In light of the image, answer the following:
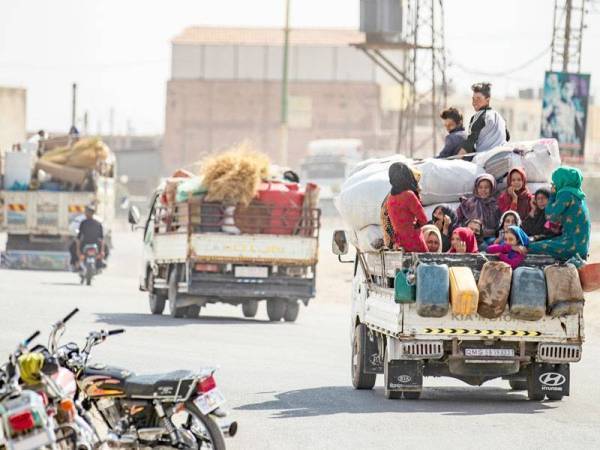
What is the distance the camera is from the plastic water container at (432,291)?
14.7m

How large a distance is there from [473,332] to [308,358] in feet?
19.3

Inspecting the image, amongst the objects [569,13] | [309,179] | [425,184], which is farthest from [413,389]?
[309,179]

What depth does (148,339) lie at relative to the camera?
22531mm

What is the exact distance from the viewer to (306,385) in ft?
55.9

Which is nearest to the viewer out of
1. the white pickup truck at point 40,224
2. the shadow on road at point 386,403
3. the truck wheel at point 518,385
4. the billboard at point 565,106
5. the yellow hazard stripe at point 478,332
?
the shadow on road at point 386,403

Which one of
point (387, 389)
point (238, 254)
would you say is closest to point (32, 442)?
point (387, 389)

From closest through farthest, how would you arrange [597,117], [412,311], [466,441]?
[466,441] → [412,311] → [597,117]

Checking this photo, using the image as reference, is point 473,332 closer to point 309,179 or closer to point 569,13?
point 569,13

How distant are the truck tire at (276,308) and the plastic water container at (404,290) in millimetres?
13823

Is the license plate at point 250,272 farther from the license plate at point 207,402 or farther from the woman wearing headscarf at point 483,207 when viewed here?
the license plate at point 207,402

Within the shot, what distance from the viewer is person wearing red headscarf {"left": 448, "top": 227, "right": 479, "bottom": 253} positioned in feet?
51.7

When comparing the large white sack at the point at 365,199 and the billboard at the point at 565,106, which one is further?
the billboard at the point at 565,106

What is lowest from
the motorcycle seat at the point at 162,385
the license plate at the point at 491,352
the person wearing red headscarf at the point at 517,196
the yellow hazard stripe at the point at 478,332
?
the license plate at the point at 491,352

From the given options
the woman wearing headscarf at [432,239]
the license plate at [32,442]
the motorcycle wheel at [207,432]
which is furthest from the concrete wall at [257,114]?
the license plate at [32,442]
